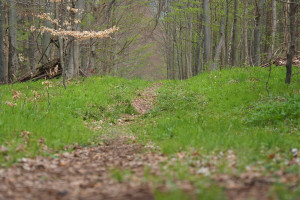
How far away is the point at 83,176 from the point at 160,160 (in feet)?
4.64

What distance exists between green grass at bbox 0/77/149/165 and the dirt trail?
0.46 metres

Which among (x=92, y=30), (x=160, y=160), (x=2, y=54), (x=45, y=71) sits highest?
(x=92, y=30)

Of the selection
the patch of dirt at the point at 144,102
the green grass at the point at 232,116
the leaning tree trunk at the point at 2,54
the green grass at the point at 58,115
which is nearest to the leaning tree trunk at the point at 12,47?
the leaning tree trunk at the point at 2,54

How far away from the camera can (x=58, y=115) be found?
26.4 ft

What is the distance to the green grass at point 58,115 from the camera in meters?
5.62

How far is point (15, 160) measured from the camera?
468cm

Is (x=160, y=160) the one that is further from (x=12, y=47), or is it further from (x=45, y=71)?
(x=12, y=47)

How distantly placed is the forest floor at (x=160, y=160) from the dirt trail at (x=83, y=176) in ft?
0.04

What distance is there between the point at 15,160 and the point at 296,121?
661 cm

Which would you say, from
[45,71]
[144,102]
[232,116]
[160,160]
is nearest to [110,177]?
[160,160]

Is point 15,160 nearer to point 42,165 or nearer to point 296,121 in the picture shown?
point 42,165

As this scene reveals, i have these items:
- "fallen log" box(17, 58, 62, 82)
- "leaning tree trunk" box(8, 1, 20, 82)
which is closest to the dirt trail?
"fallen log" box(17, 58, 62, 82)

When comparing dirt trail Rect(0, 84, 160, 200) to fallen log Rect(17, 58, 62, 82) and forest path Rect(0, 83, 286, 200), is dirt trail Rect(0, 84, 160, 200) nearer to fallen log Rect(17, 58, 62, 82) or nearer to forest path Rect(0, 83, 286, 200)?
forest path Rect(0, 83, 286, 200)

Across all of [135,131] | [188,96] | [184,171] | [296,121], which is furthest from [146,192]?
[188,96]
